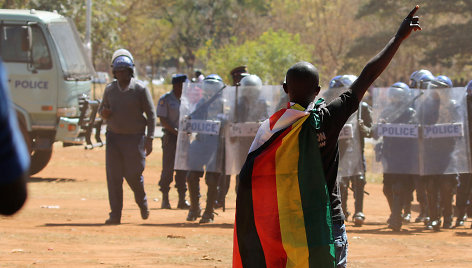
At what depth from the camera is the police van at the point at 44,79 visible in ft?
53.7

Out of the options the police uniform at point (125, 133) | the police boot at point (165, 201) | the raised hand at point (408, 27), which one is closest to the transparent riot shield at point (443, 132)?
the police uniform at point (125, 133)

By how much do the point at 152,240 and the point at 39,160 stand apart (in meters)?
9.14

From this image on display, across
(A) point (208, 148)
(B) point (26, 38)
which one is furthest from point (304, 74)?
(B) point (26, 38)

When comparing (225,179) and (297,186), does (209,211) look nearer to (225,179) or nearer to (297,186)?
(225,179)

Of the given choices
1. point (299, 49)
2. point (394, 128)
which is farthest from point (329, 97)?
point (299, 49)

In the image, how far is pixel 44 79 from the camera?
1667 cm

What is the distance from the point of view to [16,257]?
315 inches

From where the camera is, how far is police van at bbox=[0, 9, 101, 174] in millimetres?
16359

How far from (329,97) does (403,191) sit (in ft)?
5.32

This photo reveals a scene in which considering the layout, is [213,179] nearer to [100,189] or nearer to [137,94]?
[137,94]

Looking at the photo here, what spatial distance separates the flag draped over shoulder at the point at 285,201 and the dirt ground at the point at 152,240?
3507 millimetres

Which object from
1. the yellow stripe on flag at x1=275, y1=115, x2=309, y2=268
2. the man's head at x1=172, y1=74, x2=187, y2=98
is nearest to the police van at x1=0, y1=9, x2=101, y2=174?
the man's head at x1=172, y1=74, x2=187, y2=98

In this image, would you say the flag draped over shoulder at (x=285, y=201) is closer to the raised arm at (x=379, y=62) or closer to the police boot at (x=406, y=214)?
the raised arm at (x=379, y=62)

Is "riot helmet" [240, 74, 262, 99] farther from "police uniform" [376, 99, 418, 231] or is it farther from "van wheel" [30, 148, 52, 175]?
"van wheel" [30, 148, 52, 175]
